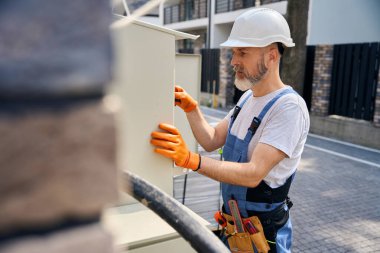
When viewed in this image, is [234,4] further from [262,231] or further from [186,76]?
[262,231]

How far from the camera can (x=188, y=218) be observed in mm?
932

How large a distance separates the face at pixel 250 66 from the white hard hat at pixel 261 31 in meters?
0.05

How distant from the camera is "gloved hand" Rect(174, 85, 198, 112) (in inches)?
86.7

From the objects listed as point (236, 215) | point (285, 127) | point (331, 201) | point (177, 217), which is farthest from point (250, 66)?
point (331, 201)

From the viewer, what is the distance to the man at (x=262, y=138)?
175cm

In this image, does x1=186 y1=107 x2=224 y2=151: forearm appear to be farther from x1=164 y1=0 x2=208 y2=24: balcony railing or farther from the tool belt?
x1=164 y1=0 x2=208 y2=24: balcony railing

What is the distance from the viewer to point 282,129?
1.75 metres

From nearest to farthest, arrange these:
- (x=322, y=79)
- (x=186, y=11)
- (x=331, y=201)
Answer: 1. (x=331, y=201)
2. (x=322, y=79)
3. (x=186, y=11)

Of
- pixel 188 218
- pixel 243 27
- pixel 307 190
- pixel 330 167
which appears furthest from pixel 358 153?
pixel 188 218

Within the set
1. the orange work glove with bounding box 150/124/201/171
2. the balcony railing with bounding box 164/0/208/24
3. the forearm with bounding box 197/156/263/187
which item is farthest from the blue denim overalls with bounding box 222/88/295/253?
the balcony railing with bounding box 164/0/208/24

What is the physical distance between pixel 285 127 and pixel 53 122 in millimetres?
1528

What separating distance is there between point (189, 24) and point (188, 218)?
1967 centimetres

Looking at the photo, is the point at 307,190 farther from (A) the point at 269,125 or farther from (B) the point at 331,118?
(B) the point at 331,118

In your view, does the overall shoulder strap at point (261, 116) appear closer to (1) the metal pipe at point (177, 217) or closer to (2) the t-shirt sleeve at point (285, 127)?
(2) the t-shirt sleeve at point (285, 127)
